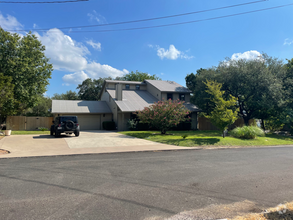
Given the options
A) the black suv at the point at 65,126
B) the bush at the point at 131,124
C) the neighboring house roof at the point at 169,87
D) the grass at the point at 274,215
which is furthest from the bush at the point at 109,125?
the grass at the point at 274,215

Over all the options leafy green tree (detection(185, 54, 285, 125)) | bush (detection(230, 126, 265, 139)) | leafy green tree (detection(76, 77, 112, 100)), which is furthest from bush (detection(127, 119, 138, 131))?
leafy green tree (detection(76, 77, 112, 100))

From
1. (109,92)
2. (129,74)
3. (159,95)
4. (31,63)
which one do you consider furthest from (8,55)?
(129,74)

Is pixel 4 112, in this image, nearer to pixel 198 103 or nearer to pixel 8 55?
pixel 8 55

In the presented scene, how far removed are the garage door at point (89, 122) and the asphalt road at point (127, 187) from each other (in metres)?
18.9

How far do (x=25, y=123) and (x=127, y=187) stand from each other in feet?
81.8

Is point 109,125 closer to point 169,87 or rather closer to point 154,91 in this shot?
point 154,91

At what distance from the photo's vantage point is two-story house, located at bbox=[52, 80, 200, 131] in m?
25.0

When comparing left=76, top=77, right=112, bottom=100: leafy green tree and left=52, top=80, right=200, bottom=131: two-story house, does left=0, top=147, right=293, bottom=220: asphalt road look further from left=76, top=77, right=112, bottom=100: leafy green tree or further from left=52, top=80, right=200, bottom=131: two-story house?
left=76, top=77, right=112, bottom=100: leafy green tree

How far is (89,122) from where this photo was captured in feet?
87.8

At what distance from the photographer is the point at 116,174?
6066 mm

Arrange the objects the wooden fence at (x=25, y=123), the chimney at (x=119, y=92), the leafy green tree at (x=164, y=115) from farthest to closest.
→ the chimney at (x=119, y=92)
the wooden fence at (x=25, y=123)
the leafy green tree at (x=164, y=115)

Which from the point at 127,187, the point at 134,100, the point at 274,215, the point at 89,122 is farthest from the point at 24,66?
the point at 274,215

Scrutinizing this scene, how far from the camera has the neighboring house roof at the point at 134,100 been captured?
24.6m

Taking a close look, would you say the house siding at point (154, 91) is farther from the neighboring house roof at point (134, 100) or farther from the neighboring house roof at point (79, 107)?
the neighboring house roof at point (79, 107)
